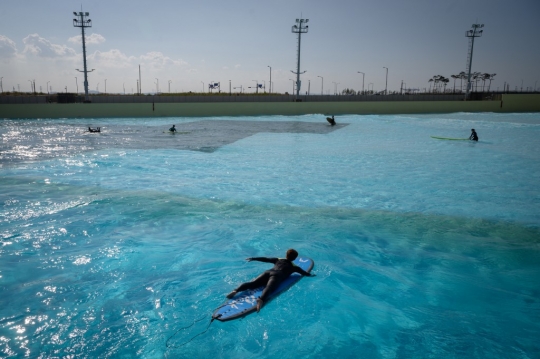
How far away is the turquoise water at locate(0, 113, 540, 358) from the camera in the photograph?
5.89 m

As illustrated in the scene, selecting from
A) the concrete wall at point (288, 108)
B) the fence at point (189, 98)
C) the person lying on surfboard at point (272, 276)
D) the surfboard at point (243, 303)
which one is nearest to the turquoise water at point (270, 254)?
the surfboard at point (243, 303)

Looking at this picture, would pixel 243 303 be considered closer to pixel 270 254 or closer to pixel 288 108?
pixel 270 254

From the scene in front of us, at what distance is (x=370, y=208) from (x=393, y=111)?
4356 centimetres

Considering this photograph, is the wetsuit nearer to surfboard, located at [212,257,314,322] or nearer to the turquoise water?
surfboard, located at [212,257,314,322]

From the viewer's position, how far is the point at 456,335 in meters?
5.97

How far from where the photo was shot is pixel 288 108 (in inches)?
2036

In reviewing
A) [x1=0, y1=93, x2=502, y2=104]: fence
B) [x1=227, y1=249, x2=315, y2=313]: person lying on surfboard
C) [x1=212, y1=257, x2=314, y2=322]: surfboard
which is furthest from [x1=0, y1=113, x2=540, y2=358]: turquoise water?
[x1=0, y1=93, x2=502, y2=104]: fence

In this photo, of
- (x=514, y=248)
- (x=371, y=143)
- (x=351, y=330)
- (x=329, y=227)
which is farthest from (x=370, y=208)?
(x=371, y=143)

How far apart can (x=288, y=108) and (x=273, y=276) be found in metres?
46.4

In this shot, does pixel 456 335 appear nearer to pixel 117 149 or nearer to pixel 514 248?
pixel 514 248

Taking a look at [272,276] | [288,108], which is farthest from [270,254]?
[288,108]

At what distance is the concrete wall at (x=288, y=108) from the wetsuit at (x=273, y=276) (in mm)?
43634

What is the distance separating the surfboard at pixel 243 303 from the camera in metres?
6.06

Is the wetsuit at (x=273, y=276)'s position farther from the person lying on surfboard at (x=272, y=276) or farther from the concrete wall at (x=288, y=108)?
the concrete wall at (x=288, y=108)
